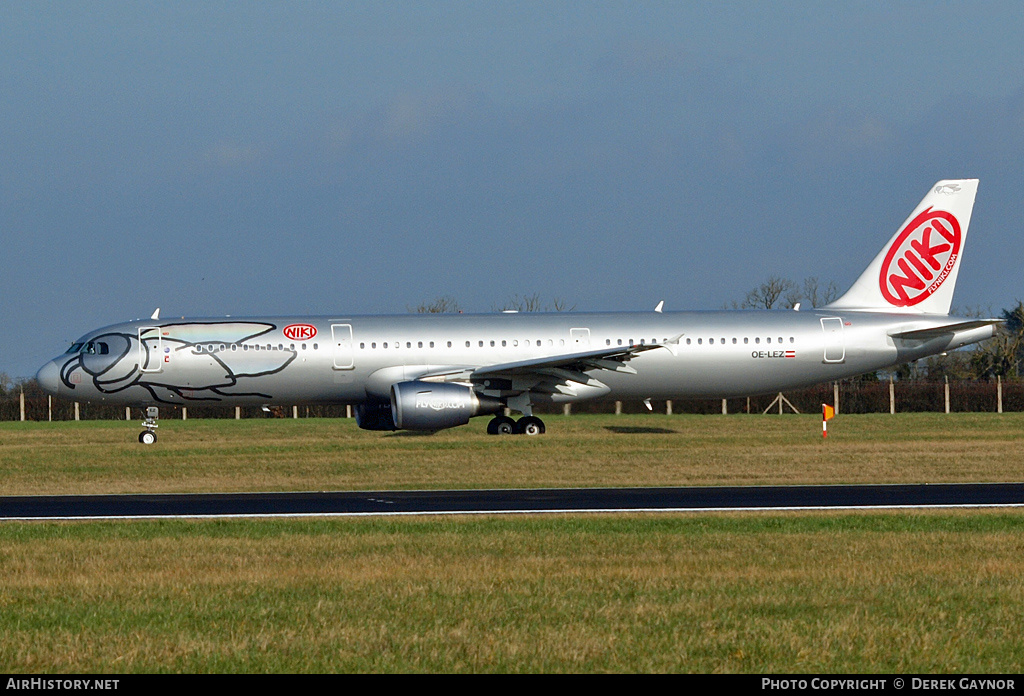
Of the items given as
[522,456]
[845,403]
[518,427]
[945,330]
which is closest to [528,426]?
[518,427]

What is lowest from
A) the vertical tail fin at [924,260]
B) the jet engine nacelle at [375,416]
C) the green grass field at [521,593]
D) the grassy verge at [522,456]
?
the green grass field at [521,593]

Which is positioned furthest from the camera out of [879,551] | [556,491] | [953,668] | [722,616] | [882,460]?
[882,460]

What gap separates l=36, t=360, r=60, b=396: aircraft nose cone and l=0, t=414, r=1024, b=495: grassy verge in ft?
5.56

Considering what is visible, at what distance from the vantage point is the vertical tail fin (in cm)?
3941

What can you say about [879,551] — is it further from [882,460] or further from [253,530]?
[882,460]

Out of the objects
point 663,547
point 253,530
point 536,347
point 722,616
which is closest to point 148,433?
point 536,347

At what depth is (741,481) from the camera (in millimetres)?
24312

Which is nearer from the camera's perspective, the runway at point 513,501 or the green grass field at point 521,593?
the green grass field at point 521,593

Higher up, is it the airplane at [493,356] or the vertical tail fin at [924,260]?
the vertical tail fin at [924,260]

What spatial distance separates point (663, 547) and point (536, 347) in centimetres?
2289

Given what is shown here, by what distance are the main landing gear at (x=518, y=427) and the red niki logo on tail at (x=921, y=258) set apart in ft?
38.8

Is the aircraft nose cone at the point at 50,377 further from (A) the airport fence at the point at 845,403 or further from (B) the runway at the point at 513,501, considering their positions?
(A) the airport fence at the point at 845,403

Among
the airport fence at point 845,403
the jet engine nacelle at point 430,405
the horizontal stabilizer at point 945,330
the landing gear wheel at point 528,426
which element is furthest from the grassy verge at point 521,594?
the airport fence at point 845,403

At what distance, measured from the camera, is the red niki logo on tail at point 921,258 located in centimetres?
3941
